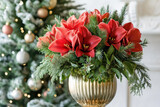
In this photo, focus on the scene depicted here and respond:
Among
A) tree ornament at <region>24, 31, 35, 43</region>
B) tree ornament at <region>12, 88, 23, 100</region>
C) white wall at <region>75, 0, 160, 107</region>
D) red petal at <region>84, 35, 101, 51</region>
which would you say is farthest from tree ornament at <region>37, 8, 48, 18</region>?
red petal at <region>84, 35, 101, 51</region>

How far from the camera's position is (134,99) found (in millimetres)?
1780

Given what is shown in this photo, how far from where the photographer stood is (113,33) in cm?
76

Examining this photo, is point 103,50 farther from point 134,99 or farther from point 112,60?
point 134,99

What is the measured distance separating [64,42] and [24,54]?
99 cm

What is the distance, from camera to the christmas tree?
165cm

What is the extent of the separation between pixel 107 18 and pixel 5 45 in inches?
43.7

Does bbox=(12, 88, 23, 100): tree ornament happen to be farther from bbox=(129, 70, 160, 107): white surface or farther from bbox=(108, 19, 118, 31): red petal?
bbox=(108, 19, 118, 31): red petal

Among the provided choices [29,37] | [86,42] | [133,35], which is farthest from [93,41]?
[29,37]

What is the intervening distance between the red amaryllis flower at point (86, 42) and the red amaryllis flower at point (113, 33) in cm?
4

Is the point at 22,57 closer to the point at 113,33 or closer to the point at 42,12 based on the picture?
the point at 42,12

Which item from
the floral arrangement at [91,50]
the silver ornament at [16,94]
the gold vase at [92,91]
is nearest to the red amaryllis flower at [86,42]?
the floral arrangement at [91,50]

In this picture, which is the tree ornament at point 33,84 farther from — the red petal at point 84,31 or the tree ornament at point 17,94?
Result: the red petal at point 84,31

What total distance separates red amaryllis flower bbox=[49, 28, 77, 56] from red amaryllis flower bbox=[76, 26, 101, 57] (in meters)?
0.02

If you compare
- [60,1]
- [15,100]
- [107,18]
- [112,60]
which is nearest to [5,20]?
[60,1]
